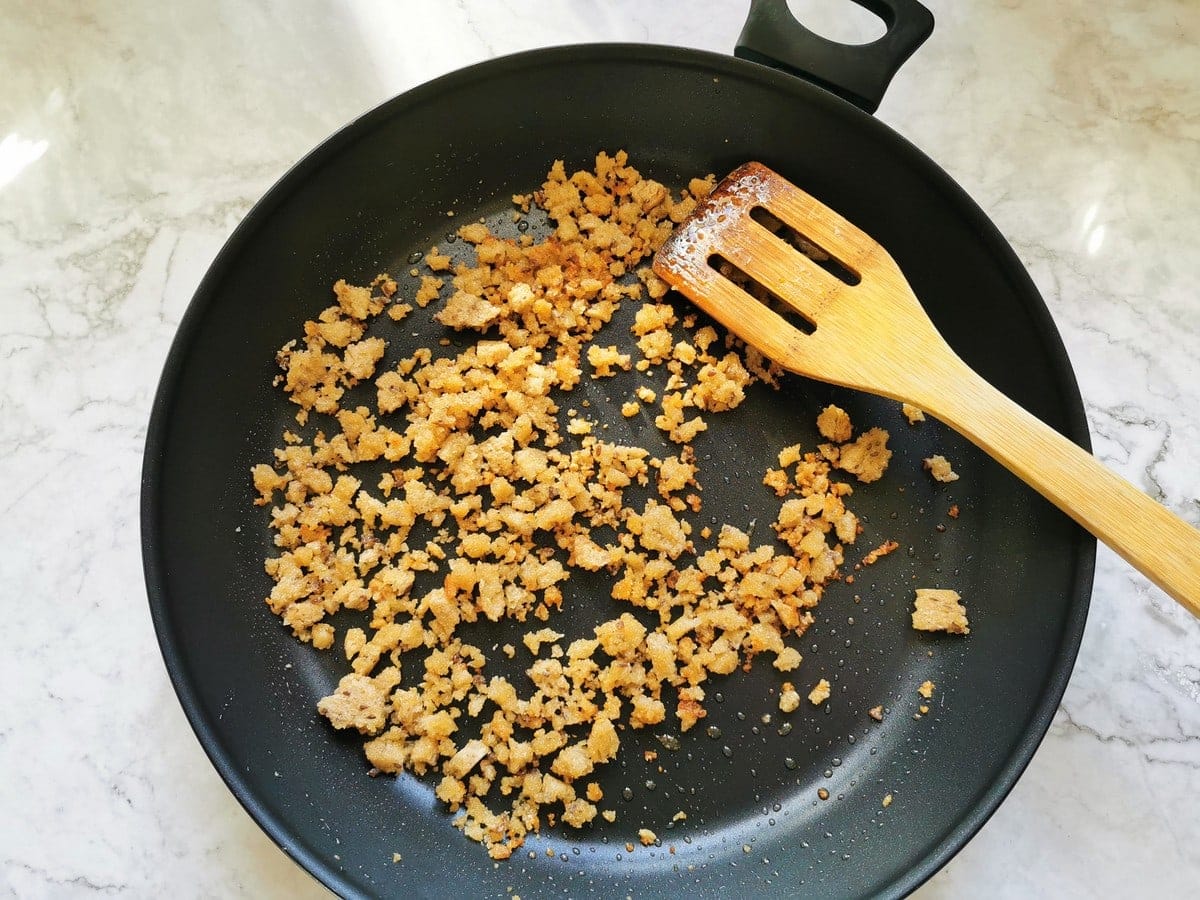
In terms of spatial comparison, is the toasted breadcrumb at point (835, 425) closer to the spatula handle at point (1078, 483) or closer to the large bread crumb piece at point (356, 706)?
the spatula handle at point (1078, 483)

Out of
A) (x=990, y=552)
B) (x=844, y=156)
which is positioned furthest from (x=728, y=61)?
(x=990, y=552)

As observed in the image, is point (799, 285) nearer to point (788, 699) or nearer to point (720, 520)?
point (720, 520)

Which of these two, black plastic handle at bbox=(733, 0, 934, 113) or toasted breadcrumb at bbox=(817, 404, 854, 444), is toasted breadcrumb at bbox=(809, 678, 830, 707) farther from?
black plastic handle at bbox=(733, 0, 934, 113)

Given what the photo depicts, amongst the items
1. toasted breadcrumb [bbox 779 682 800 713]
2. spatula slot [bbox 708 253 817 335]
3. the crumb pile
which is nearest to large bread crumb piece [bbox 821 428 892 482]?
the crumb pile

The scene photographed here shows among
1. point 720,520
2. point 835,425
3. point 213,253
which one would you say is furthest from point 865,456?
point 213,253

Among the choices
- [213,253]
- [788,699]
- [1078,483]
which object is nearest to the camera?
[1078,483]

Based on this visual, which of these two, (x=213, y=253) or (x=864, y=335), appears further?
(x=213, y=253)
